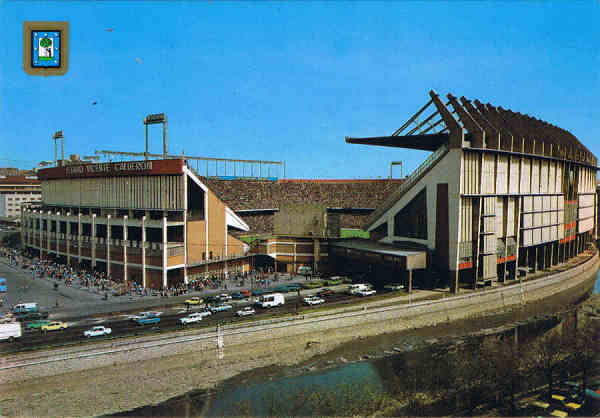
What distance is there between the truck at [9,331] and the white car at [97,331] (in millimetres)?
5684

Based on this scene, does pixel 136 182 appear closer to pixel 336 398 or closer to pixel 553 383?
pixel 336 398

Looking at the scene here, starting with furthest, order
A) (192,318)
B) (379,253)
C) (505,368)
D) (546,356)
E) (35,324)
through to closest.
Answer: (379,253), (192,318), (35,324), (546,356), (505,368)

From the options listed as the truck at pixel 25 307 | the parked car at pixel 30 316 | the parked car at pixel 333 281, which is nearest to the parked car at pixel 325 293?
the parked car at pixel 333 281

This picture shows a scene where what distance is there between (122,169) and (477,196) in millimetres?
52998

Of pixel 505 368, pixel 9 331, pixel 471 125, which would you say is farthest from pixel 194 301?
pixel 471 125

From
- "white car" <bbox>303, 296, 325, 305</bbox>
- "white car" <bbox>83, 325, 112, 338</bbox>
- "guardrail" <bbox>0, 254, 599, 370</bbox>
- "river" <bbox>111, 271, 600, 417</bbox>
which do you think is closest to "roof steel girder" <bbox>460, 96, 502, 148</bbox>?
"guardrail" <bbox>0, 254, 599, 370</bbox>

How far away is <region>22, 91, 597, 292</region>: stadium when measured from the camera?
5975cm

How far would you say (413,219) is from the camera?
2574 inches

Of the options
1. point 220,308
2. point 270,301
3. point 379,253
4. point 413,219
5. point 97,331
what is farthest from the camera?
point 413,219

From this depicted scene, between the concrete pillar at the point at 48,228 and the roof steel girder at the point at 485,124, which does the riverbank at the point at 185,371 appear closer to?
the roof steel girder at the point at 485,124

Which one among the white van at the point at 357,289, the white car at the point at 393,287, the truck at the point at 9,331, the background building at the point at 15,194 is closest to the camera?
the truck at the point at 9,331

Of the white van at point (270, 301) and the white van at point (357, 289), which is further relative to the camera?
the white van at point (357, 289)

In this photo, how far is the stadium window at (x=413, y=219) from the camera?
63406 mm

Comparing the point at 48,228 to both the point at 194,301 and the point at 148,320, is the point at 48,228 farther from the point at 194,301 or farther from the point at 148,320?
the point at 148,320
